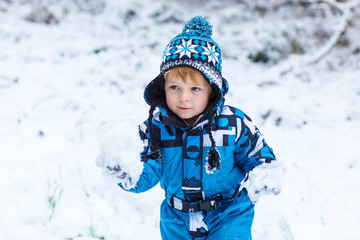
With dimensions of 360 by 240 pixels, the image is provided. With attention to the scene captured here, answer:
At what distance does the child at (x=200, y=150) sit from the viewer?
1843 millimetres

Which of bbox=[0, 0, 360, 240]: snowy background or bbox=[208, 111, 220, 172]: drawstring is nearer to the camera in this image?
bbox=[208, 111, 220, 172]: drawstring

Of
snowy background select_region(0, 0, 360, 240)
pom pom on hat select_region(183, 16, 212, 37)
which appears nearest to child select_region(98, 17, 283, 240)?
pom pom on hat select_region(183, 16, 212, 37)

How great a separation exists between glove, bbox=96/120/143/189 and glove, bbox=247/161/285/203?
1.85 feet

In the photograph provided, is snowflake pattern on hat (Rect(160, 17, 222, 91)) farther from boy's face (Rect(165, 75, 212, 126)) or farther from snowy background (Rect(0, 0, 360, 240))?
snowy background (Rect(0, 0, 360, 240))

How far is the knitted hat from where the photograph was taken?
1830 mm

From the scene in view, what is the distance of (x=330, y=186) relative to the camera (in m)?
2.78

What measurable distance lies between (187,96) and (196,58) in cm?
20

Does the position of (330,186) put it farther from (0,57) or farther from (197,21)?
(0,57)

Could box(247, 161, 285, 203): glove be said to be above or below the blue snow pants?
above

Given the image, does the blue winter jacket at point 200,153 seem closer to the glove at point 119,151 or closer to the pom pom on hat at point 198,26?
the glove at point 119,151

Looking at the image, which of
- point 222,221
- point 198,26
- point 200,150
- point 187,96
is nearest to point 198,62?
point 187,96

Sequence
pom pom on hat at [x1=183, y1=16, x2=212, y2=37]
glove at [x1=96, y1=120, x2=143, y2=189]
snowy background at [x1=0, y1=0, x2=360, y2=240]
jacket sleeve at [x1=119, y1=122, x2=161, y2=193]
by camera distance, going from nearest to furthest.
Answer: glove at [x1=96, y1=120, x2=143, y2=189] < jacket sleeve at [x1=119, y1=122, x2=161, y2=193] < pom pom on hat at [x1=183, y1=16, x2=212, y2=37] < snowy background at [x1=0, y1=0, x2=360, y2=240]

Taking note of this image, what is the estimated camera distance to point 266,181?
167 centimetres

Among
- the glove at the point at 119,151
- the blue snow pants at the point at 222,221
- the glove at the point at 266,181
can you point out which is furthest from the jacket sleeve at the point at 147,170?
the glove at the point at 266,181
